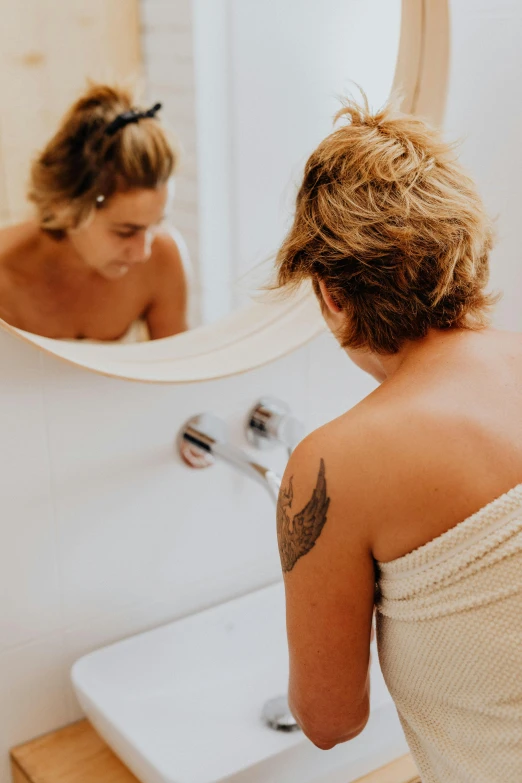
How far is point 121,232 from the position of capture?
1.05 meters

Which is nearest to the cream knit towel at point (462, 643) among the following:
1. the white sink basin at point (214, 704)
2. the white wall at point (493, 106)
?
the white sink basin at point (214, 704)

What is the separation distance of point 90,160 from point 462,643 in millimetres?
677

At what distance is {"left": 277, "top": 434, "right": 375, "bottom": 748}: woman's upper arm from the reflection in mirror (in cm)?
37

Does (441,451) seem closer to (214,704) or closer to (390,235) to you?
(390,235)

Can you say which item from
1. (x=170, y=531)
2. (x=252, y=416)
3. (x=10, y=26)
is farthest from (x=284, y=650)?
(x=10, y=26)

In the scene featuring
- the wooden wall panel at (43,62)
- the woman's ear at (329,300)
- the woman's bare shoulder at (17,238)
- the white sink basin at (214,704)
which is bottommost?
the white sink basin at (214,704)

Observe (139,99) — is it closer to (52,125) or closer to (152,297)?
(52,125)

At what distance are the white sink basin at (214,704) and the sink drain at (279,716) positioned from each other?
12 millimetres

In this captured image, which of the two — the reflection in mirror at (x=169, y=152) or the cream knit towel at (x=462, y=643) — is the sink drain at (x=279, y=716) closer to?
the cream knit towel at (x=462, y=643)

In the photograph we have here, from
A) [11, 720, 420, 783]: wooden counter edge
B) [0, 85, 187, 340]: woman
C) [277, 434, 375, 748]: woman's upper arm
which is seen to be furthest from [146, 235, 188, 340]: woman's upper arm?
[11, 720, 420, 783]: wooden counter edge

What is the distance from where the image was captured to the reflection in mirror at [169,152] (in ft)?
3.14

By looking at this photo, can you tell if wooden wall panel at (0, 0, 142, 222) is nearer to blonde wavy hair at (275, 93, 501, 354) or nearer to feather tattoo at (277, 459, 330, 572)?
blonde wavy hair at (275, 93, 501, 354)

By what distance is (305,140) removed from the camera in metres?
1.22

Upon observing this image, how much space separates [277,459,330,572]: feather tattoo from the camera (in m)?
0.83
